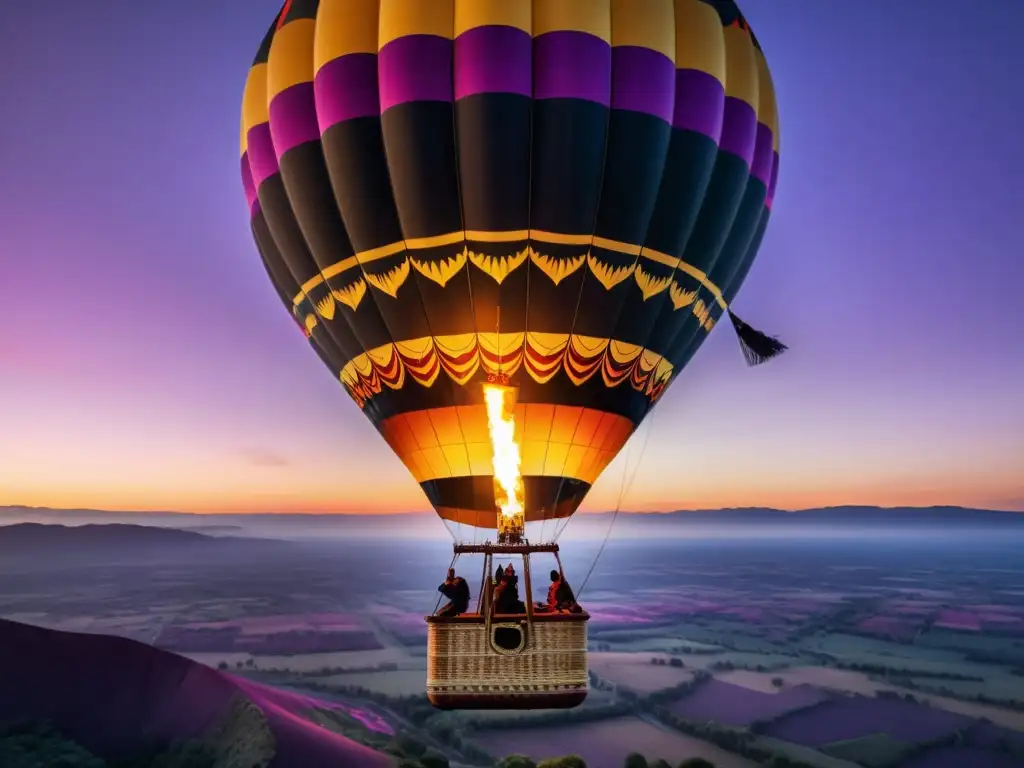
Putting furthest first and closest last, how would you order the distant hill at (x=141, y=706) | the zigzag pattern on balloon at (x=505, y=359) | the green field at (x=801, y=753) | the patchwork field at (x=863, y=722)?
the patchwork field at (x=863, y=722), the green field at (x=801, y=753), the distant hill at (x=141, y=706), the zigzag pattern on balloon at (x=505, y=359)

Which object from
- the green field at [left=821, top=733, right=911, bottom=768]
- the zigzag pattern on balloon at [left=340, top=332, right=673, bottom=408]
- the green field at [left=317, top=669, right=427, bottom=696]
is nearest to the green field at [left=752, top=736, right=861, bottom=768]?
the green field at [left=821, top=733, right=911, bottom=768]

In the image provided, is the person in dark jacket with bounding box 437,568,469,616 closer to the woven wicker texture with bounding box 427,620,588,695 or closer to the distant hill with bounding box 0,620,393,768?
the woven wicker texture with bounding box 427,620,588,695

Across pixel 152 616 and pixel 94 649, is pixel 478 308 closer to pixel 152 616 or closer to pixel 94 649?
pixel 94 649

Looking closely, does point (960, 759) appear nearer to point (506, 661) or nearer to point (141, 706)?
point (141, 706)

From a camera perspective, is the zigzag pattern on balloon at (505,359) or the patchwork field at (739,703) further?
the patchwork field at (739,703)

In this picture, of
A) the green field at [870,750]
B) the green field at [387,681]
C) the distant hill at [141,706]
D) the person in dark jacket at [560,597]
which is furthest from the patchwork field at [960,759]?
the person in dark jacket at [560,597]

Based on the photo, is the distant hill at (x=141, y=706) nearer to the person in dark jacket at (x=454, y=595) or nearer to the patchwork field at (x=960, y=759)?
the patchwork field at (x=960, y=759)
